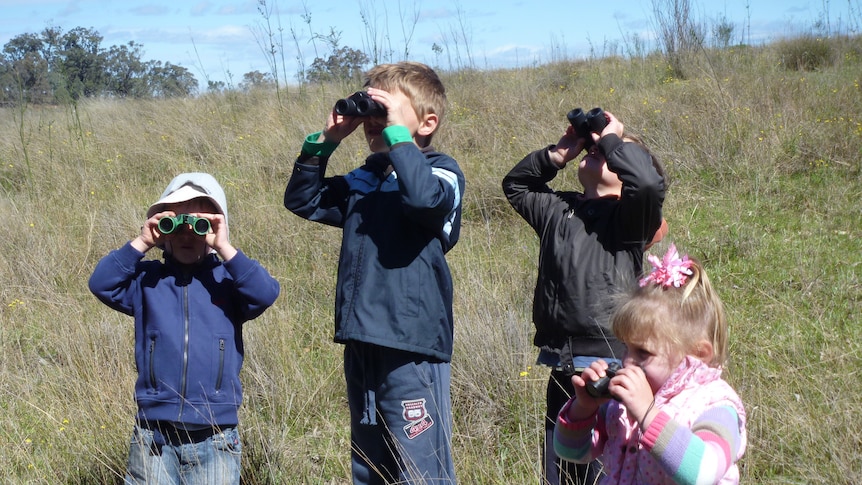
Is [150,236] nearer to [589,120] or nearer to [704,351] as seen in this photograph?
[589,120]

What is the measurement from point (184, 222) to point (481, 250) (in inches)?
130

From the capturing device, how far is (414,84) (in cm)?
263

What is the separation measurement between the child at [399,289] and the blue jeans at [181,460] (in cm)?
42

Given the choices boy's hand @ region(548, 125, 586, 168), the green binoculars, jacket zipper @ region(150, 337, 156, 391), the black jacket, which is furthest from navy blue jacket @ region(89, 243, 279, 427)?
boy's hand @ region(548, 125, 586, 168)

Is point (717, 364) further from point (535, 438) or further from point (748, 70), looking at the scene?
point (748, 70)

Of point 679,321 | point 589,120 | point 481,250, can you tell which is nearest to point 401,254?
point 589,120

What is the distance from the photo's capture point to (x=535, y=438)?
3.18 metres

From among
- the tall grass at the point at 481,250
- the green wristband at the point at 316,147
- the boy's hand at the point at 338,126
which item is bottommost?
the tall grass at the point at 481,250

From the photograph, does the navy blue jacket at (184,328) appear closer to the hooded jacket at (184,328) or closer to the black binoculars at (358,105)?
the hooded jacket at (184,328)

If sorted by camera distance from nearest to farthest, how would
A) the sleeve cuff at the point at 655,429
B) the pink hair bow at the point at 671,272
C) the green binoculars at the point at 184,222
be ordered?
the sleeve cuff at the point at 655,429
the pink hair bow at the point at 671,272
the green binoculars at the point at 184,222

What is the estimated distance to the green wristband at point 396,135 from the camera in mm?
2420

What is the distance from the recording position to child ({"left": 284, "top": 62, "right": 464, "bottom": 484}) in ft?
8.00

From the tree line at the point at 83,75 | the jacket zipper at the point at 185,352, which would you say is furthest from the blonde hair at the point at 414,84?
the tree line at the point at 83,75

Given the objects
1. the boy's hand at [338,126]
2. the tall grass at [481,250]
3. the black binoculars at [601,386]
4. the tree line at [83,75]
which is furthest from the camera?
the tree line at [83,75]
